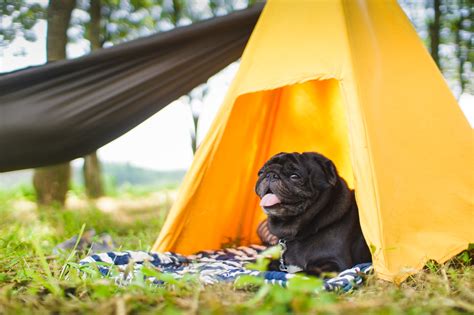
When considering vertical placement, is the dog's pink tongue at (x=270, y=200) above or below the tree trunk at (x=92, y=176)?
above

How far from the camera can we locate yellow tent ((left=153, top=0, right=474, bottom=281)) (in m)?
2.67

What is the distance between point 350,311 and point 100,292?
897mm

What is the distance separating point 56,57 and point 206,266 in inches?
131

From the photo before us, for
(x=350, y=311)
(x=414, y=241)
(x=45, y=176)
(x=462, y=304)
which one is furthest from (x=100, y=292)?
(x=45, y=176)


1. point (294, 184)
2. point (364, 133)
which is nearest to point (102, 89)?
point (294, 184)

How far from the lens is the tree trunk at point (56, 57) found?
5.31m

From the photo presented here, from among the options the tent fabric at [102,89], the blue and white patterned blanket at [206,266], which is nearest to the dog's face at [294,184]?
the blue and white patterned blanket at [206,266]

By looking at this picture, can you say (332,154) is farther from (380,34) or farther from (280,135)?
(380,34)

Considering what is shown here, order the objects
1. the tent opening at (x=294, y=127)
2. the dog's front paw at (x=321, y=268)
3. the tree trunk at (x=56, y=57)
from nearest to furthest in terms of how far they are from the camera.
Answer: the dog's front paw at (x=321, y=268), the tent opening at (x=294, y=127), the tree trunk at (x=56, y=57)

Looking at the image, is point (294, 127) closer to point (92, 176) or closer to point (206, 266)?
point (206, 266)

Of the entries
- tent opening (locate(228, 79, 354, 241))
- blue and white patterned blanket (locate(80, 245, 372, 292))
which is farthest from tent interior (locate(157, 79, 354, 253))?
blue and white patterned blanket (locate(80, 245, 372, 292))

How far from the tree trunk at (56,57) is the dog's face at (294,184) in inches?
128

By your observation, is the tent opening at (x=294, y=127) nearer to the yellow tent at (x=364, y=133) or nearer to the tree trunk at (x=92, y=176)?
the yellow tent at (x=364, y=133)

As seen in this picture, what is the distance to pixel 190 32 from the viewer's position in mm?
3412
